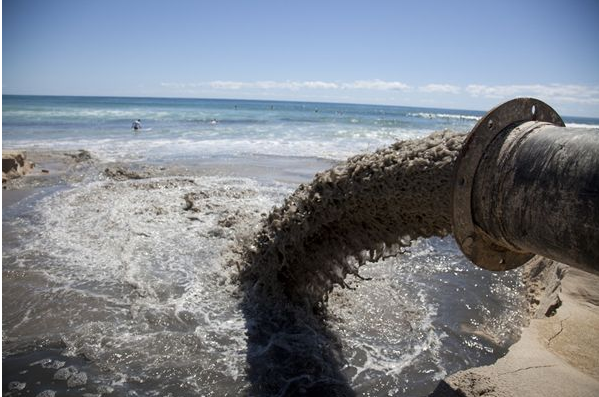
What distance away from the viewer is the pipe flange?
1.80 m

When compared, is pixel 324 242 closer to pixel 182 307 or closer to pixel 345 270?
pixel 345 270

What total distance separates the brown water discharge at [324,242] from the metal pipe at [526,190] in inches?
16.4

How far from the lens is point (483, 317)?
378cm

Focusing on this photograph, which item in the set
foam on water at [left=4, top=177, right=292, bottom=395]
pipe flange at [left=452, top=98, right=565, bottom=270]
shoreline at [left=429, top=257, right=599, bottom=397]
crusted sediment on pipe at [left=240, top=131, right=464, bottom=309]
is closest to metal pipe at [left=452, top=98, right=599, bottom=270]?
pipe flange at [left=452, top=98, right=565, bottom=270]

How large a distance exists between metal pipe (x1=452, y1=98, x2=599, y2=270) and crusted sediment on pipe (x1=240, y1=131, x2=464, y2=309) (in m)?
0.23

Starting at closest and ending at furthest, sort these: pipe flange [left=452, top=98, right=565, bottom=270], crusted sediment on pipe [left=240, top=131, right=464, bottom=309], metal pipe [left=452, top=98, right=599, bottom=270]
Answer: metal pipe [left=452, top=98, right=599, bottom=270], pipe flange [left=452, top=98, right=565, bottom=270], crusted sediment on pipe [left=240, top=131, right=464, bottom=309]

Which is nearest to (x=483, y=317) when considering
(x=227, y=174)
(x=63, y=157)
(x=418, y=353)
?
(x=418, y=353)

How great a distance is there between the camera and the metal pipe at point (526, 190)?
1.40 m

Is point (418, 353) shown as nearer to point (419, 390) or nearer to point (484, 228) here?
point (419, 390)

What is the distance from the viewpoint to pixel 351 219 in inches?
125

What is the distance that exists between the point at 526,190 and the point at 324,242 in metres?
2.07

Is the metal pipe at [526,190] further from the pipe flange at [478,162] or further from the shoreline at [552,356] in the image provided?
the shoreline at [552,356]

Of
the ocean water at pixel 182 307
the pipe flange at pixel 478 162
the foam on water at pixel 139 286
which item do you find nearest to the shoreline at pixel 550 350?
the ocean water at pixel 182 307

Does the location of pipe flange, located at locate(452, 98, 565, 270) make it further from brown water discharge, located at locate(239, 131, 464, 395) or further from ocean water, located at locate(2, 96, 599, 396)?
ocean water, located at locate(2, 96, 599, 396)
